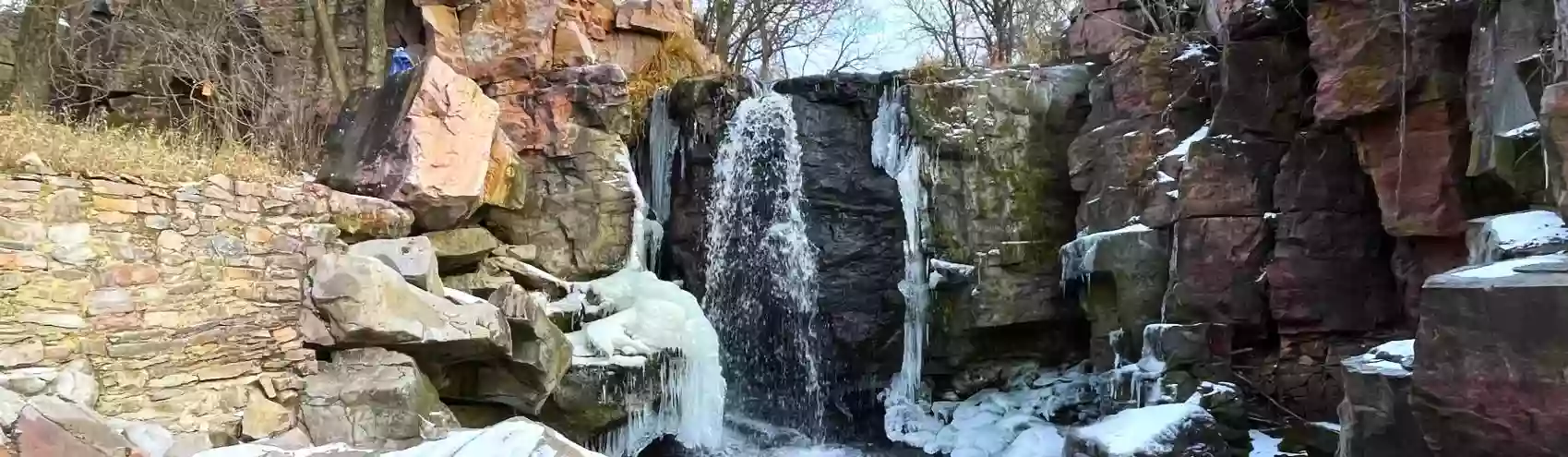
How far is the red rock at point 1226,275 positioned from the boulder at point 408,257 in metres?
5.95

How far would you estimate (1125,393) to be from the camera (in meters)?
8.32

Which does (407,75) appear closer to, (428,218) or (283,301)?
(428,218)

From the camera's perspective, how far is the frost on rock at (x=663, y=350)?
8312 mm

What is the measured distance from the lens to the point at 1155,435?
274 inches

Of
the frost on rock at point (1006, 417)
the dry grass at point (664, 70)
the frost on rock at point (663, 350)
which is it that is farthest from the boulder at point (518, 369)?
the dry grass at point (664, 70)

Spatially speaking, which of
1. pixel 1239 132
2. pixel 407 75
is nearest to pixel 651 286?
pixel 407 75

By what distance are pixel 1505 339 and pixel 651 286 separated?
6939mm

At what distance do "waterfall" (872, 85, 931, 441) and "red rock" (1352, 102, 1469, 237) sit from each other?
14.0ft

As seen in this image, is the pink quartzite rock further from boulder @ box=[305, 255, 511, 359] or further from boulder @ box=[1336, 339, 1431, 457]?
boulder @ box=[1336, 339, 1431, 457]

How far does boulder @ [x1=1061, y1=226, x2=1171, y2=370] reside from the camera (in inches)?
344

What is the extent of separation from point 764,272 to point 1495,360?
7.23 meters

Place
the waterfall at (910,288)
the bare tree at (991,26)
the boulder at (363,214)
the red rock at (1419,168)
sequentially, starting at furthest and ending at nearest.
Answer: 1. the bare tree at (991,26)
2. the waterfall at (910,288)
3. the boulder at (363,214)
4. the red rock at (1419,168)

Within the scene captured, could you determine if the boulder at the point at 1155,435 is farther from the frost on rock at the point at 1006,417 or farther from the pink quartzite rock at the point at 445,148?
the pink quartzite rock at the point at 445,148

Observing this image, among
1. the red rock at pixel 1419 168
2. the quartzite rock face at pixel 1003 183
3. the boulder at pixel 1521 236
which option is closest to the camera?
the boulder at pixel 1521 236
